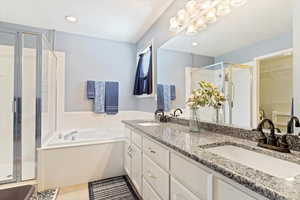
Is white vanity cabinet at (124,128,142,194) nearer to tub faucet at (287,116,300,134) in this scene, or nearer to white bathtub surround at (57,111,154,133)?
white bathtub surround at (57,111,154,133)

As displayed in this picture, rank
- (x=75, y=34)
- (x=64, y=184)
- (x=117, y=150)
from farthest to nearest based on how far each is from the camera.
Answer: (x=75, y=34), (x=117, y=150), (x=64, y=184)

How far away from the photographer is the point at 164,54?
2.33 metres

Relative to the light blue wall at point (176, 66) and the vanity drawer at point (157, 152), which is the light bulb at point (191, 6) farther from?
the vanity drawer at point (157, 152)

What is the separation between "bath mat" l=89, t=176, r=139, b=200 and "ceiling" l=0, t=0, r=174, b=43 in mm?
2345

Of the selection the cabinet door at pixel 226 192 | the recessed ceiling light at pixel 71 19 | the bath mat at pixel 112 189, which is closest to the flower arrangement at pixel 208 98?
the cabinet door at pixel 226 192

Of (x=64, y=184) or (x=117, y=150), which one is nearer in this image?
(x=64, y=184)

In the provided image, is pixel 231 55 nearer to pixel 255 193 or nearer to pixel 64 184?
pixel 255 193

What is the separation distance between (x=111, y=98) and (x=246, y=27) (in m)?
2.53

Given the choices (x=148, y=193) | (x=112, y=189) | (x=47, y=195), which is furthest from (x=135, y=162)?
(x=47, y=195)

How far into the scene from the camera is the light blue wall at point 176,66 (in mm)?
1812

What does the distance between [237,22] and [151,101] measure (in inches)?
67.8

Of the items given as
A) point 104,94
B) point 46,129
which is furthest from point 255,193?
point 104,94

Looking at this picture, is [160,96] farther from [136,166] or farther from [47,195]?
[47,195]

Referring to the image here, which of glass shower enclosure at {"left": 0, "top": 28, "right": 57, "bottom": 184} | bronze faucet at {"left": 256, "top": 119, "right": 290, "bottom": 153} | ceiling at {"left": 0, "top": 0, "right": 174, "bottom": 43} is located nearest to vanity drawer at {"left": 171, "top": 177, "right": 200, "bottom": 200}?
bronze faucet at {"left": 256, "top": 119, "right": 290, "bottom": 153}
